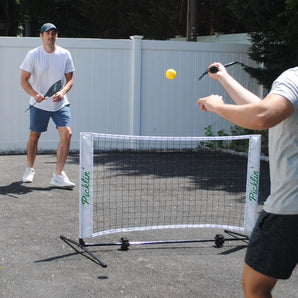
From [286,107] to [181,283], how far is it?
89.4 inches

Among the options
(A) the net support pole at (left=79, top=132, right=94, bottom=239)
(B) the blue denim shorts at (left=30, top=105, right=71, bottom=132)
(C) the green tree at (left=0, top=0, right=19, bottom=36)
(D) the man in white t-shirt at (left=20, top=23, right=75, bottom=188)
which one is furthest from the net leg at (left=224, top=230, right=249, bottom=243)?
(C) the green tree at (left=0, top=0, right=19, bottom=36)

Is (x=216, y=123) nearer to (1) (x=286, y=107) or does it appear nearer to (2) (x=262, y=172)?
(2) (x=262, y=172)

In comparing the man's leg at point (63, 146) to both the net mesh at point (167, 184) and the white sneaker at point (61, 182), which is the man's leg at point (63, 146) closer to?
the white sneaker at point (61, 182)

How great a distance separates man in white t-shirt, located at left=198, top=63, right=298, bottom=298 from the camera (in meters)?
2.71

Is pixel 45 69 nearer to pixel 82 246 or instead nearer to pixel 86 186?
pixel 86 186

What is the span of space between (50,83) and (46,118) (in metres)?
0.48

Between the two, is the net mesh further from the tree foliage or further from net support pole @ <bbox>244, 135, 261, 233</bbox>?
the tree foliage

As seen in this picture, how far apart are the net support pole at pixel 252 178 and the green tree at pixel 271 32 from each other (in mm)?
5470

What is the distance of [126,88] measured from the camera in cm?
1264

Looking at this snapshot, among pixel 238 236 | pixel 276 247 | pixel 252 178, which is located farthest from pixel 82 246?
pixel 276 247

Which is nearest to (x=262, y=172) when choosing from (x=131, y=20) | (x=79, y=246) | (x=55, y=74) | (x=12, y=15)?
(x=55, y=74)

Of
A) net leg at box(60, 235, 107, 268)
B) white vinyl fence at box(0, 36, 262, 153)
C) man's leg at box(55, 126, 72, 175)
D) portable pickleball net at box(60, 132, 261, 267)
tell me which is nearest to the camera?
net leg at box(60, 235, 107, 268)

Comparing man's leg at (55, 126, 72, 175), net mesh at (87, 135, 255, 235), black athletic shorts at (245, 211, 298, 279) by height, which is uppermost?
black athletic shorts at (245, 211, 298, 279)

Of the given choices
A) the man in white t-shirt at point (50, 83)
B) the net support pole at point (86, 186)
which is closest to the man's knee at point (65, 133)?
the man in white t-shirt at point (50, 83)
